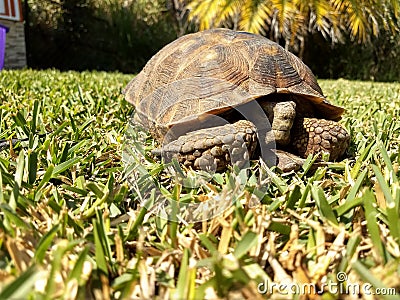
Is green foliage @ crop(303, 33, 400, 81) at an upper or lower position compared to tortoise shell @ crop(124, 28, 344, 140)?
lower

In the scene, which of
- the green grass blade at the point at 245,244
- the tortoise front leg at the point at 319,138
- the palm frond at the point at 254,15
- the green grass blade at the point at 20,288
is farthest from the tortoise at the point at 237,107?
the palm frond at the point at 254,15

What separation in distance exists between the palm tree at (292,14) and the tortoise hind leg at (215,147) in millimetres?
5982

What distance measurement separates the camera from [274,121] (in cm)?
156

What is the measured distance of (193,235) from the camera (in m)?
1.02

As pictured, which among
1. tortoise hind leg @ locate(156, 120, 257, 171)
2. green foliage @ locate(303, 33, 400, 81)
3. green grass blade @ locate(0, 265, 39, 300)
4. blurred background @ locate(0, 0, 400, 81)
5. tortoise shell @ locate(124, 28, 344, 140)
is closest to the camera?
green grass blade @ locate(0, 265, 39, 300)

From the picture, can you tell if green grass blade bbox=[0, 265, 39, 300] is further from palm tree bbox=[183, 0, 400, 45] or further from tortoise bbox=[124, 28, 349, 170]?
palm tree bbox=[183, 0, 400, 45]

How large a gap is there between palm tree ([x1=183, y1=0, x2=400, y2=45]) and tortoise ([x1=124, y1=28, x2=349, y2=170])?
222 inches

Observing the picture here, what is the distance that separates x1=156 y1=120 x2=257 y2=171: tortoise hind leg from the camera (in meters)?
1.41

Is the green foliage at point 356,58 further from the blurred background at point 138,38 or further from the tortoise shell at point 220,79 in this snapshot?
the tortoise shell at point 220,79

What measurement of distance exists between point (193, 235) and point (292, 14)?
6959mm

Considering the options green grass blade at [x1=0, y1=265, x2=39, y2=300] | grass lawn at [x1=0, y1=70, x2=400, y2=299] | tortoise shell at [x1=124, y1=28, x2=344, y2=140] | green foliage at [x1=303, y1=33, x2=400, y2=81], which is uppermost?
tortoise shell at [x1=124, y1=28, x2=344, y2=140]

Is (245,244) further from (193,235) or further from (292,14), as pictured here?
(292,14)

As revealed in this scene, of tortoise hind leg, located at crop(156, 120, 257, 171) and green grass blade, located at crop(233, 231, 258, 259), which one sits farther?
tortoise hind leg, located at crop(156, 120, 257, 171)

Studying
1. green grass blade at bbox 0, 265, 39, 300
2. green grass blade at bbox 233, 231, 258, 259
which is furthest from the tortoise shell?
green grass blade at bbox 0, 265, 39, 300
